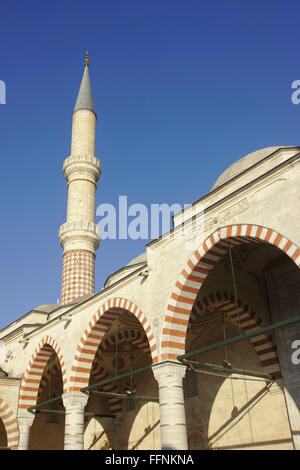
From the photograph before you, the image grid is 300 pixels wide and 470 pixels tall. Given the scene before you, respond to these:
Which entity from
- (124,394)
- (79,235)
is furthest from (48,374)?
(79,235)

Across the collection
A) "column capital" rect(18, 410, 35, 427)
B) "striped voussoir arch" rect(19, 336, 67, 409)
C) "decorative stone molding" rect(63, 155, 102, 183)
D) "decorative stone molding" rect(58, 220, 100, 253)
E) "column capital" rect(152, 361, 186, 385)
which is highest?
"decorative stone molding" rect(63, 155, 102, 183)

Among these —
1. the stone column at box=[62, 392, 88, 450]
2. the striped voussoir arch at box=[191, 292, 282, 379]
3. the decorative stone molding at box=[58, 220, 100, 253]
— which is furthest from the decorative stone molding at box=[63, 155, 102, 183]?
the stone column at box=[62, 392, 88, 450]

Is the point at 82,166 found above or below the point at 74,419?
above

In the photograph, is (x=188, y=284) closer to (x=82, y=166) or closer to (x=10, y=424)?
(x=10, y=424)

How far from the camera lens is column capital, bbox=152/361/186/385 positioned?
9.27 m

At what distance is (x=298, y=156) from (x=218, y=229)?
2.12 meters

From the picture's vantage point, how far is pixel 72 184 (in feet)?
73.4

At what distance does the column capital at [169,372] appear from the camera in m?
9.27

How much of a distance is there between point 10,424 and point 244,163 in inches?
400

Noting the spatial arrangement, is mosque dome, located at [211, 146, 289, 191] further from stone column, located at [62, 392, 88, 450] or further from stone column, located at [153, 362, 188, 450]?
stone column, located at [62, 392, 88, 450]

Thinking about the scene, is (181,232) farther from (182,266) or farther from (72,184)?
(72,184)

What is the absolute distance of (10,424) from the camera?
13984 millimetres

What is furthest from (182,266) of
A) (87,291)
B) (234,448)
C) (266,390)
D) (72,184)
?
(72,184)

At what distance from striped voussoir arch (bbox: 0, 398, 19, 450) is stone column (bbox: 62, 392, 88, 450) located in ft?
9.42
